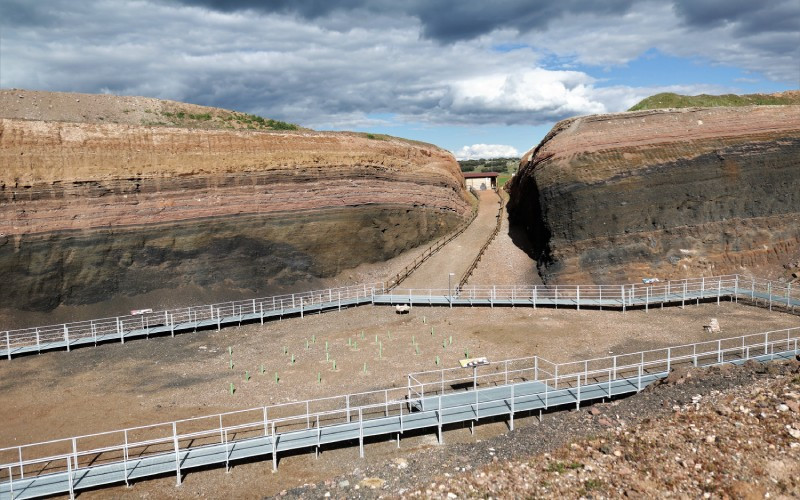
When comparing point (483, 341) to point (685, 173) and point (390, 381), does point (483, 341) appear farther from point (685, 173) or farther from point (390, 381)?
point (685, 173)

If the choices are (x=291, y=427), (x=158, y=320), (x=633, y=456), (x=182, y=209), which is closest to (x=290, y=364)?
(x=291, y=427)

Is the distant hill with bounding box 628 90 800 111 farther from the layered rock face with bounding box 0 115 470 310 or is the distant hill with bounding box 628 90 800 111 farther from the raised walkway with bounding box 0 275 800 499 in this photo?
the raised walkway with bounding box 0 275 800 499

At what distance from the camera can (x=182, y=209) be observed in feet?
105

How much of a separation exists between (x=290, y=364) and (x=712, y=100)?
47.3 meters

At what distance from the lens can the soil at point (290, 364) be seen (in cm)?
1502

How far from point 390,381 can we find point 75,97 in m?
38.9

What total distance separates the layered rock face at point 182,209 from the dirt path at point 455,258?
3.14 meters

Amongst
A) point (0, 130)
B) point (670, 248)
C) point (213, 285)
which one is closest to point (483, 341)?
point (670, 248)

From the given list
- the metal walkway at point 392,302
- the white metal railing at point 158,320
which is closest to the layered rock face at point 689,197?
the metal walkway at point 392,302

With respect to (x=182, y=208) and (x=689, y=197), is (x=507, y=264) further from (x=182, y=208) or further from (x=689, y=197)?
(x=182, y=208)

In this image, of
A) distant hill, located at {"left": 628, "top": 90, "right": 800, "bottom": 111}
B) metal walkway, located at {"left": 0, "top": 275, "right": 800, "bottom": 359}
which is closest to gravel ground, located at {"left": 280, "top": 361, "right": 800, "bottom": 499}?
metal walkway, located at {"left": 0, "top": 275, "right": 800, "bottom": 359}

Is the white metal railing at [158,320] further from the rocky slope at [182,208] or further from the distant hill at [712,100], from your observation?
the distant hill at [712,100]

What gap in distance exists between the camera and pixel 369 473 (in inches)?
550

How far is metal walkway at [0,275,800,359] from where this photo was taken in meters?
27.0
